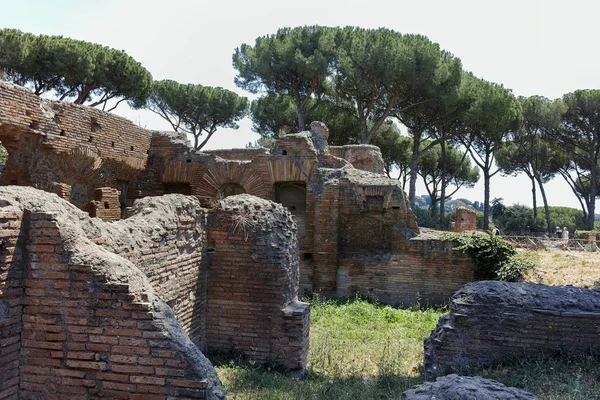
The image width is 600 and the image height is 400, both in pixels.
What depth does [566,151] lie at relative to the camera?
2583cm

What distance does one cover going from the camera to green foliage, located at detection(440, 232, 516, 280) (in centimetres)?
946

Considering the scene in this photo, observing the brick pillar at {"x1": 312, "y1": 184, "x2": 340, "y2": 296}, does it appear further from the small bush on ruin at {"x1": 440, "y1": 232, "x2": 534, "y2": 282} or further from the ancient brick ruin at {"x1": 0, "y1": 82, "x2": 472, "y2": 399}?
the small bush on ruin at {"x1": 440, "y1": 232, "x2": 534, "y2": 282}

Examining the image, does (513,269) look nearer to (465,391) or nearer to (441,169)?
(465,391)

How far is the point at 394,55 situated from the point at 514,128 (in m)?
8.44

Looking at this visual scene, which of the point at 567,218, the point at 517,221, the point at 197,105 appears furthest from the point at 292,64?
the point at 567,218

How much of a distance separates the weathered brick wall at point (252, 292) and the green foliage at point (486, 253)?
17.5 feet

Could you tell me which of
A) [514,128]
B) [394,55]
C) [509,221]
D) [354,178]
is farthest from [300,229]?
[509,221]

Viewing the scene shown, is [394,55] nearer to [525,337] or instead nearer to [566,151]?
[566,151]

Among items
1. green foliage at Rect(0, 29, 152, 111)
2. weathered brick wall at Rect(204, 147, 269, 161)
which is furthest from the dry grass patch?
green foliage at Rect(0, 29, 152, 111)

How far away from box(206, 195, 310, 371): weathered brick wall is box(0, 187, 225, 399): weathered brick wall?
2431 millimetres

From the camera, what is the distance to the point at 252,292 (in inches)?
206

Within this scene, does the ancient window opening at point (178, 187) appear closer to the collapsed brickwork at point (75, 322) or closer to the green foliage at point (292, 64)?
the collapsed brickwork at point (75, 322)

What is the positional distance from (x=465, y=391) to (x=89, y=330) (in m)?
2.31

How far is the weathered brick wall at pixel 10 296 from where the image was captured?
268 cm
